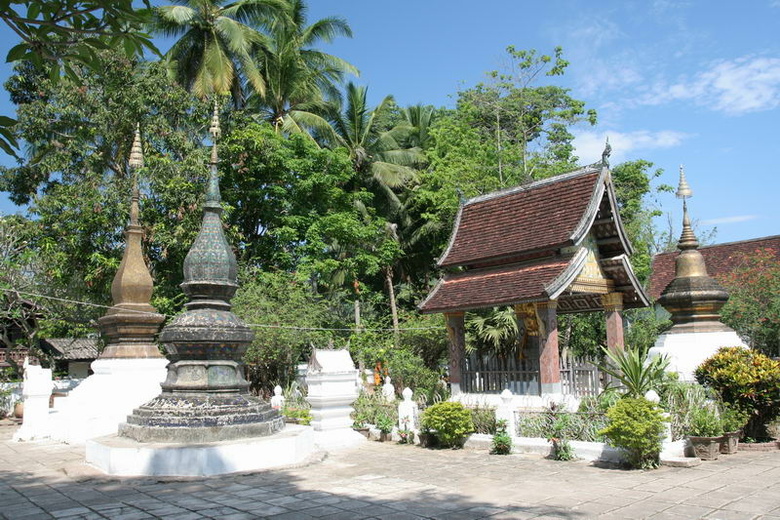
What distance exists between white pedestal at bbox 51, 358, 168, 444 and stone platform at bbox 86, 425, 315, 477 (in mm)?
3827

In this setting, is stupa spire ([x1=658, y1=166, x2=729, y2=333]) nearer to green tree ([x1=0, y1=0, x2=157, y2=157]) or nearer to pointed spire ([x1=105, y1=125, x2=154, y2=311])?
pointed spire ([x1=105, y1=125, x2=154, y2=311])

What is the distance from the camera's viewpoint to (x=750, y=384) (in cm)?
1042

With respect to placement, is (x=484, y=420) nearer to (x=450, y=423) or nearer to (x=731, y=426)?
(x=450, y=423)

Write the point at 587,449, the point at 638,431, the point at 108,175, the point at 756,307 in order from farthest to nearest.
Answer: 1. the point at 108,175
2. the point at 756,307
3. the point at 587,449
4. the point at 638,431

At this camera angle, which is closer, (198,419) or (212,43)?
(198,419)

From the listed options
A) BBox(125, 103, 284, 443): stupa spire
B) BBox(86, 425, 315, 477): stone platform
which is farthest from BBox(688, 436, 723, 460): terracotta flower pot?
BBox(125, 103, 284, 443): stupa spire

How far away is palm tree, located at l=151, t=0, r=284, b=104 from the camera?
2556 centimetres

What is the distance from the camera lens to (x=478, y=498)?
7277 mm

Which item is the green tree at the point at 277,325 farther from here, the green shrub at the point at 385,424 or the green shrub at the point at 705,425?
the green shrub at the point at 705,425

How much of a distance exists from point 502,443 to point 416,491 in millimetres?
3455

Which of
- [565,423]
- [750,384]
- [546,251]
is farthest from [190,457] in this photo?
[750,384]

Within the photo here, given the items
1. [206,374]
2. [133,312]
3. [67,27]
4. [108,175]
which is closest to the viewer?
[67,27]

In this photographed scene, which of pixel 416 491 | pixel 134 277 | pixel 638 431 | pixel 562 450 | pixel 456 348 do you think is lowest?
pixel 416 491

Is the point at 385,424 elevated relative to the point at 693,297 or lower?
lower
